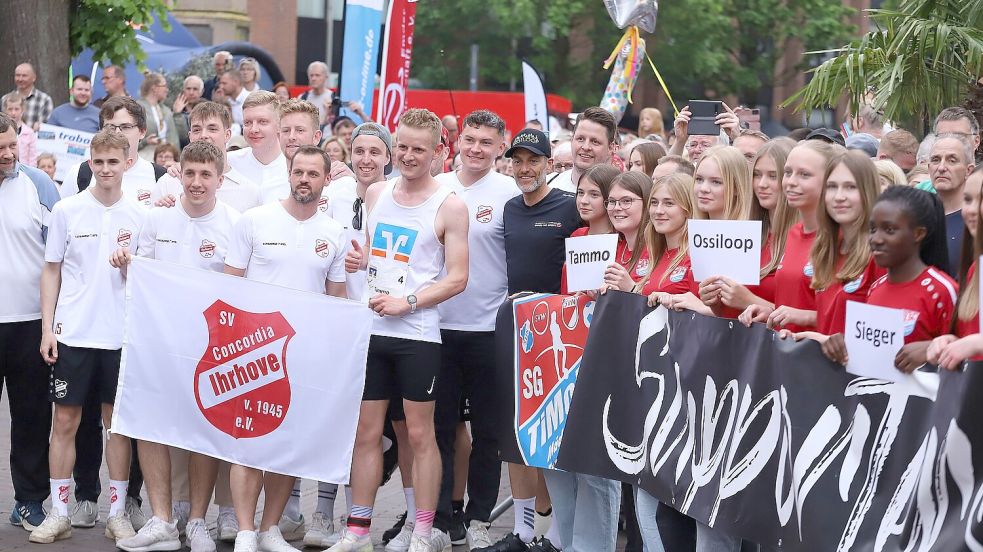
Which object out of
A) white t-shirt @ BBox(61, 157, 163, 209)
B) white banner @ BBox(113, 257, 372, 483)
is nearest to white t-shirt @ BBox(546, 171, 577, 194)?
white banner @ BBox(113, 257, 372, 483)

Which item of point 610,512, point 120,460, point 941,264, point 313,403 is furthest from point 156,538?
point 941,264

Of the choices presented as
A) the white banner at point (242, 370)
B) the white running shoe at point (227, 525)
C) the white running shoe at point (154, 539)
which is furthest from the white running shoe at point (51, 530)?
the white running shoe at point (227, 525)

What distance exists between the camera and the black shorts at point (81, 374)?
7.57 meters

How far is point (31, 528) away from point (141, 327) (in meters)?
1.35

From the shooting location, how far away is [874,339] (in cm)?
465

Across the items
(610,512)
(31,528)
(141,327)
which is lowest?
(31,528)

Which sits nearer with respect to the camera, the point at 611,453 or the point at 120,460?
the point at 611,453

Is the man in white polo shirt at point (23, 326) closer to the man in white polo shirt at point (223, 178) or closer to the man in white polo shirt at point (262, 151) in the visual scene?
the man in white polo shirt at point (223, 178)

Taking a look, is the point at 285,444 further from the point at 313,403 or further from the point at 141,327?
the point at 141,327

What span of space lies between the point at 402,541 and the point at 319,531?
0.49 meters

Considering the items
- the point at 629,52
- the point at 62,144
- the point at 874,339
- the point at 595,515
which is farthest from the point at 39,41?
the point at 874,339

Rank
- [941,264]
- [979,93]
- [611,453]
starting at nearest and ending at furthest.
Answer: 1. [941,264]
2. [611,453]
3. [979,93]

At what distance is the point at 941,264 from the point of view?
490 cm

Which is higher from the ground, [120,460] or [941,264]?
[941,264]
